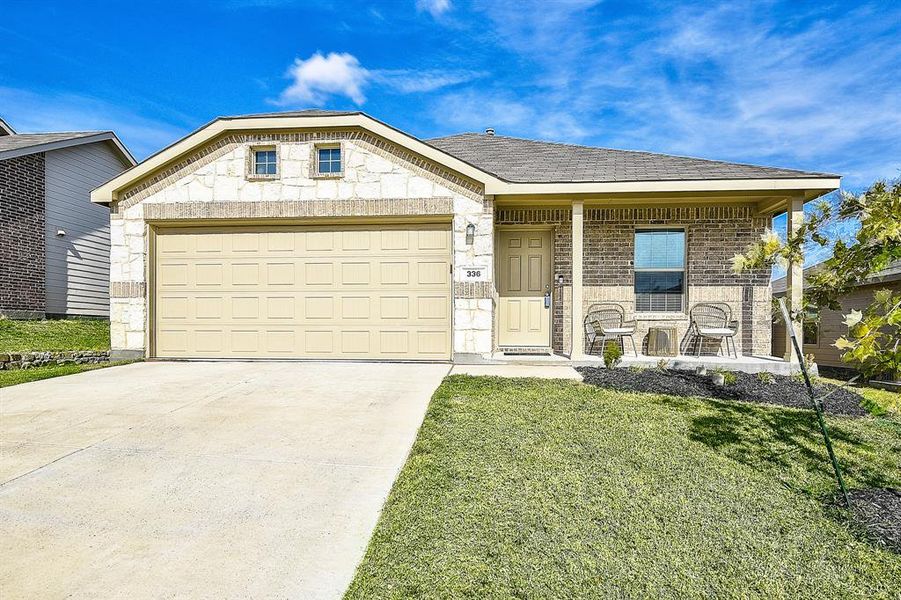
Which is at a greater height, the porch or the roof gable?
→ the roof gable

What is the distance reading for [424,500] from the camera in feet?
10.4

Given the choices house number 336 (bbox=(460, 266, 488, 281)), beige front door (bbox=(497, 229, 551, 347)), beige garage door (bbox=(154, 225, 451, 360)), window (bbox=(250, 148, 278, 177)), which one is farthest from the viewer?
beige front door (bbox=(497, 229, 551, 347))

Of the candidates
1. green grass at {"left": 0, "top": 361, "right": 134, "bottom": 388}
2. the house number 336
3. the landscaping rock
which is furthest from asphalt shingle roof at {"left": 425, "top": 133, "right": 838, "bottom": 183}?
the landscaping rock

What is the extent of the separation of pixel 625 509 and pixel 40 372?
872 centimetres

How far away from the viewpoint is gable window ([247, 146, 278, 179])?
344 inches

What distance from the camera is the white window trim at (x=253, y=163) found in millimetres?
8656

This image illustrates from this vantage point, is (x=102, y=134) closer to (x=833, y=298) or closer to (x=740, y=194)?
(x=740, y=194)

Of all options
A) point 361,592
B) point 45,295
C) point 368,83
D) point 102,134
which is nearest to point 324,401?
point 361,592

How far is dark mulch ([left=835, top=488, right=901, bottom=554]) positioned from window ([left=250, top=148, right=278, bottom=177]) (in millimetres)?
8782

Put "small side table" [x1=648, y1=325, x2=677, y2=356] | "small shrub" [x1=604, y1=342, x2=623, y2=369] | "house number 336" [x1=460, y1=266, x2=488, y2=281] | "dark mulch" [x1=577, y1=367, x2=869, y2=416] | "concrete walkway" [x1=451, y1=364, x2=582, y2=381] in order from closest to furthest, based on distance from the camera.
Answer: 1. "dark mulch" [x1=577, y1=367, x2=869, y2=416]
2. "concrete walkway" [x1=451, y1=364, x2=582, y2=381]
3. "small shrub" [x1=604, y1=342, x2=623, y2=369]
4. "house number 336" [x1=460, y1=266, x2=488, y2=281]
5. "small side table" [x1=648, y1=325, x2=677, y2=356]

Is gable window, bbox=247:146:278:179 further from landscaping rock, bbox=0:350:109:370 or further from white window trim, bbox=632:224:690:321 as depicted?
white window trim, bbox=632:224:690:321

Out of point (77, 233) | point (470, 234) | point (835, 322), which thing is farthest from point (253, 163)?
point (835, 322)

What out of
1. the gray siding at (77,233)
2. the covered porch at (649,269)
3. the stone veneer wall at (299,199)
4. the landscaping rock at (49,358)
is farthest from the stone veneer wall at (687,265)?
the gray siding at (77,233)

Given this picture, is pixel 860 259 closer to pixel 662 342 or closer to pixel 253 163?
pixel 662 342
